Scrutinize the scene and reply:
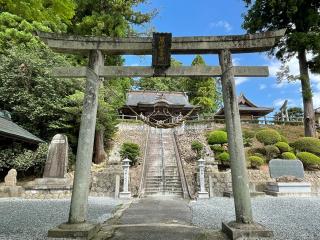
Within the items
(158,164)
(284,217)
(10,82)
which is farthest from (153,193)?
(10,82)

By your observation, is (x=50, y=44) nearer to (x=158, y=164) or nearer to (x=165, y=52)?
(x=165, y=52)

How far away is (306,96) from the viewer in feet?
52.7

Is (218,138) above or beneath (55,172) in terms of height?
above

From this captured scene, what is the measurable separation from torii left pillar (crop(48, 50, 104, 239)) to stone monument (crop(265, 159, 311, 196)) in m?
9.17

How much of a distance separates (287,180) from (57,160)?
10.1 m

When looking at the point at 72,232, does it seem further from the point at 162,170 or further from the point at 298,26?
the point at 298,26

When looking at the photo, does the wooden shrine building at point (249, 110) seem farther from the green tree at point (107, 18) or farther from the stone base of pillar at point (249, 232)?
the stone base of pillar at point (249, 232)

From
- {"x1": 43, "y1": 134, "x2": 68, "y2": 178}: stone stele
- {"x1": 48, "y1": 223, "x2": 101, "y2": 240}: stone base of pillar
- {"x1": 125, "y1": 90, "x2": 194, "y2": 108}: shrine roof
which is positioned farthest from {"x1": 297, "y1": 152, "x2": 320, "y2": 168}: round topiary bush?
{"x1": 125, "y1": 90, "x2": 194, "y2": 108}: shrine roof

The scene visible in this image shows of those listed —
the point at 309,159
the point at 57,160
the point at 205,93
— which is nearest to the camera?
the point at 57,160

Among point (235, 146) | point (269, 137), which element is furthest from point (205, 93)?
point (235, 146)

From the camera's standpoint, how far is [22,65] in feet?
48.2

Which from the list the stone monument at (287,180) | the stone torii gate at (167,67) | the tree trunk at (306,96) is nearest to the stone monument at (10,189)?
the stone torii gate at (167,67)

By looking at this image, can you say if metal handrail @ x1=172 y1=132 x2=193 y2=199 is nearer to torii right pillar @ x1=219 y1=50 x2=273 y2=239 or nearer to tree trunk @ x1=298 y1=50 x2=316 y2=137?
torii right pillar @ x1=219 y1=50 x2=273 y2=239

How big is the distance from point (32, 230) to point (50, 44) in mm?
3297
